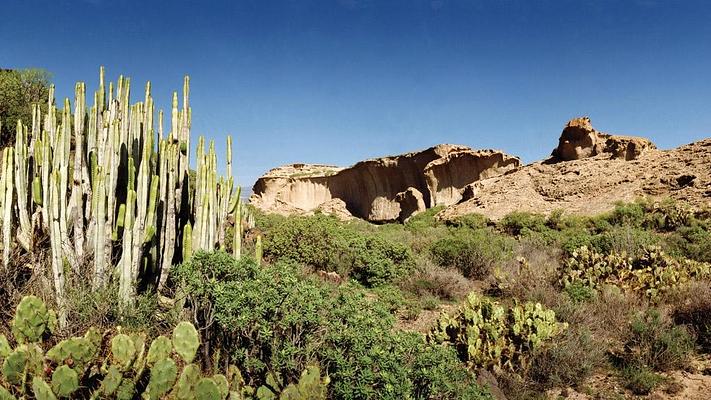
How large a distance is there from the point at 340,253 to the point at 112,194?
5702 mm

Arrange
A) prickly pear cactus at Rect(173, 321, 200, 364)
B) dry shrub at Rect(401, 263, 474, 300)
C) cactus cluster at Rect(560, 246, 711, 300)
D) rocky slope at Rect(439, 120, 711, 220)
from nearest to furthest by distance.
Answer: prickly pear cactus at Rect(173, 321, 200, 364) → cactus cluster at Rect(560, 246, 711, 300) → dry shrub at Rect(401, 263, 474, 300) → rocky slope at Rect(439, 120, 711, 220)

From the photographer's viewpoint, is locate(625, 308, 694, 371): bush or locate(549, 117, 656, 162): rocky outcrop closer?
locate(625, 308, 694, 371): bush

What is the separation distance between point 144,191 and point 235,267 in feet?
4.82

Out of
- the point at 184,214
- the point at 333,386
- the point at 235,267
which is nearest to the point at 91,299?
the point at 235,267

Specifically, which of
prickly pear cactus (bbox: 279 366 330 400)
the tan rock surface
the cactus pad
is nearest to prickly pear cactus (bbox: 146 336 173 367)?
prickly pear cactus (bbox: 279 366 330 400)

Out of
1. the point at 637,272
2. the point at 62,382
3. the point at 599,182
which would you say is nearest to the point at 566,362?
the point at 637,272

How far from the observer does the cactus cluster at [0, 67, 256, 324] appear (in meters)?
4.73

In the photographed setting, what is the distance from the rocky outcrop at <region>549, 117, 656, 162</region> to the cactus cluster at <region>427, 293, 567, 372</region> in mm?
20272

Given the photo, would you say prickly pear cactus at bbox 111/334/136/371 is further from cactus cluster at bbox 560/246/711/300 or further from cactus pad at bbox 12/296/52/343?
cactus cluster at bbox 560/246/711/300

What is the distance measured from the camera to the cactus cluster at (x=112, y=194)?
4.73 meters

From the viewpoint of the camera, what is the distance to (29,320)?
11.3 feet

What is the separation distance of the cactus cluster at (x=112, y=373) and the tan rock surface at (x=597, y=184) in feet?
58.6

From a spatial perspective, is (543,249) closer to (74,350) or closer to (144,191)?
(144,191)

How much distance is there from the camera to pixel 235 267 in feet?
14.8
